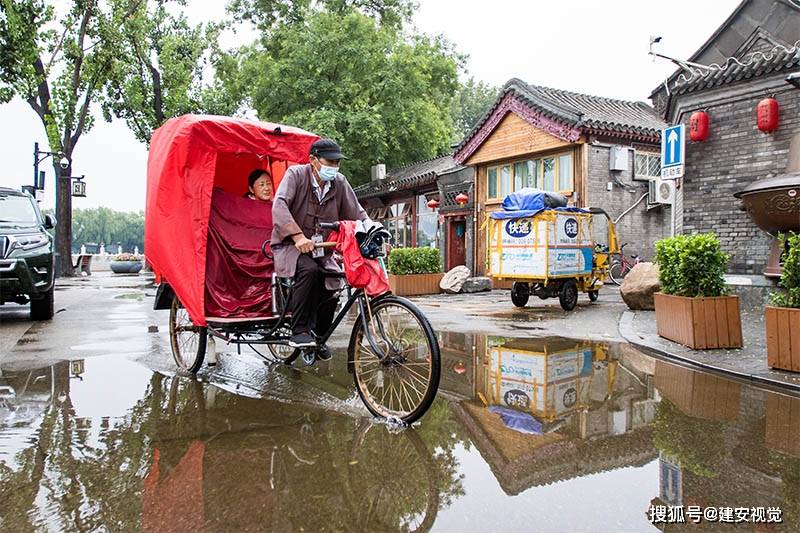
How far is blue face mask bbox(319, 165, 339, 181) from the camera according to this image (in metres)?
4.52

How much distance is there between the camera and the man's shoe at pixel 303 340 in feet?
14.5

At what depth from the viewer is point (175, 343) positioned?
19.0 ft

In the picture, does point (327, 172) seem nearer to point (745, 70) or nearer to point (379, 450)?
point (379, 450)

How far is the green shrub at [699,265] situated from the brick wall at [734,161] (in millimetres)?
3646

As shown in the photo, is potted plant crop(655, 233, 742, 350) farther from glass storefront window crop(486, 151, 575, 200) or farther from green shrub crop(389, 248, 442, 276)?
glass storefront window crop(486, 151, 575, 200)

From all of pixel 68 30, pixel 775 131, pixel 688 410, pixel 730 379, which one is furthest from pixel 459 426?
pixel 68 30

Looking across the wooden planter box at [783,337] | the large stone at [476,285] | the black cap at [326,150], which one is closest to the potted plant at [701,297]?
the wooden planter box at [783,337]

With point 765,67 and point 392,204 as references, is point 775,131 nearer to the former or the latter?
point 765,67

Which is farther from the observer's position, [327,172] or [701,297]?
[701,297]

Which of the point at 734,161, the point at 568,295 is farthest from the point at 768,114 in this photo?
the point at 568,295

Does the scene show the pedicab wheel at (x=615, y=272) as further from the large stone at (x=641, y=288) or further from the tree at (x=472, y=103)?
the tree at (x=472, y=103)

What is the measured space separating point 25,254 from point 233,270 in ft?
16.0

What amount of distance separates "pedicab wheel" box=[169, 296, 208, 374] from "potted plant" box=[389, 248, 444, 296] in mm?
9862

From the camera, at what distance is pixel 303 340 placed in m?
4.45
